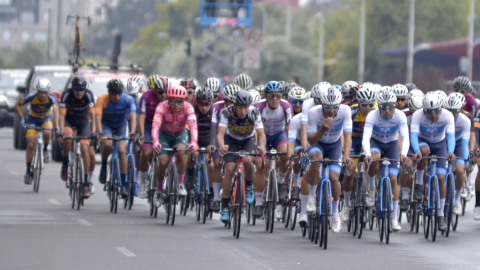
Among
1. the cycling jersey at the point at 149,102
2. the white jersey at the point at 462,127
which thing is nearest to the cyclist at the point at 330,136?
the white jersey at the point at 462,127

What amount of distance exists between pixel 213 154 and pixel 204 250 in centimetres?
278

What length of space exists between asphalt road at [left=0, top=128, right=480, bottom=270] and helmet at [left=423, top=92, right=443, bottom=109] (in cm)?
161

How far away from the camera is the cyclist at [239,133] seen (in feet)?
41.5

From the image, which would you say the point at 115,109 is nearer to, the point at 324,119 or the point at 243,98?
the point at 243,98

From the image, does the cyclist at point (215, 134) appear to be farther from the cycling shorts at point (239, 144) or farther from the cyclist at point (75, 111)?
the cyclist at point (75, 111)

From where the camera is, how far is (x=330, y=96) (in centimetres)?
1196

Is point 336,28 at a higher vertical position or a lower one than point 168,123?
higher

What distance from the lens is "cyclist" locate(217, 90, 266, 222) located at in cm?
1265

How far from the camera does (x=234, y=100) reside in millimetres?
12836

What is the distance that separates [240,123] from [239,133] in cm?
14

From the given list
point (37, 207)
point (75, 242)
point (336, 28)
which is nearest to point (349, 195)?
point (75, 242)

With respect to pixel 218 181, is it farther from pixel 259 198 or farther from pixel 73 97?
pixel 73 97

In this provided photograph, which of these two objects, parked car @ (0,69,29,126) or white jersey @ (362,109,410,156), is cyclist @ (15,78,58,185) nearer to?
white jersey @ (362,109,410,156)

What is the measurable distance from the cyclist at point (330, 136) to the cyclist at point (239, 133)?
2.26 ft
